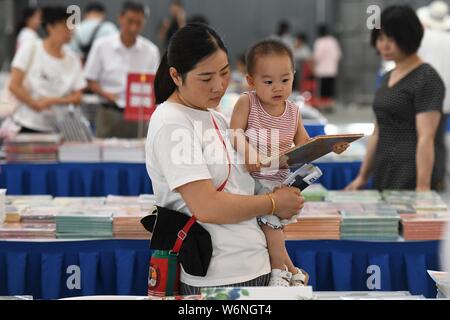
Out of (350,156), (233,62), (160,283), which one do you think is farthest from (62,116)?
(233,62)

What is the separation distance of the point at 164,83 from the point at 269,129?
382 mm

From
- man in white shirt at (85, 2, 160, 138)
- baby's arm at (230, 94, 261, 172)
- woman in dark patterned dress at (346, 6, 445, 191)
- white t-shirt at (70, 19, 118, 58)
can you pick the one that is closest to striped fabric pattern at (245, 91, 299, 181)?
baby's arm at (230, 94, 261, 172)

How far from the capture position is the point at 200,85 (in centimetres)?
205

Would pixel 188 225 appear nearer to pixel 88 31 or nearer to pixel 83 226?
pixel 83 226

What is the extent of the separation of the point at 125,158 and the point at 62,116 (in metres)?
0.50

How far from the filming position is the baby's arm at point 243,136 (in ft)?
7.21

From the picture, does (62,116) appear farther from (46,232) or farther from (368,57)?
(368,57)

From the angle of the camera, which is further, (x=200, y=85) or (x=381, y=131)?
(x=381, y=131)

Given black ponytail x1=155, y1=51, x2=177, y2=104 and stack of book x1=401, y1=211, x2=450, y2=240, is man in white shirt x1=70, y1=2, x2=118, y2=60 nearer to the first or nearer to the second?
stack of book x1=401, y1=211, x2=450, y2=240

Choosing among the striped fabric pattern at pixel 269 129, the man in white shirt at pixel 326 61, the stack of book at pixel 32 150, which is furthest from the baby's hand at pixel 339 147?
the man in white shirt at pixel 326 61

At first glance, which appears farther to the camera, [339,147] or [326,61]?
[326,61]

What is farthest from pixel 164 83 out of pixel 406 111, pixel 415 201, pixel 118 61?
pixel 118 61

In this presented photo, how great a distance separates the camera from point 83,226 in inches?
122

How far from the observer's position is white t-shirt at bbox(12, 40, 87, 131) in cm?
484
